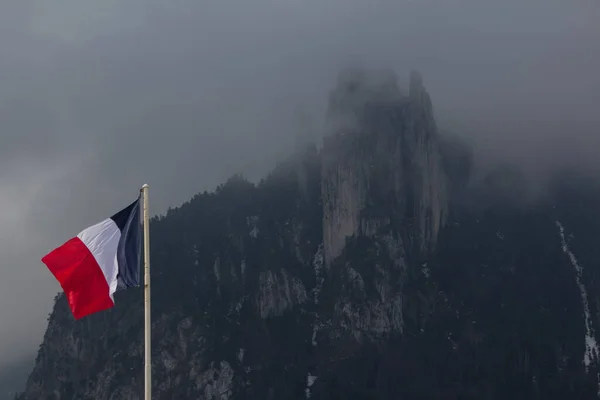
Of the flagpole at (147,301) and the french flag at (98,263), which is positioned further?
the french flag at (98,263)

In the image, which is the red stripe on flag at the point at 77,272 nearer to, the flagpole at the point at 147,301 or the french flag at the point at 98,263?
the french flag at the point at 98,263

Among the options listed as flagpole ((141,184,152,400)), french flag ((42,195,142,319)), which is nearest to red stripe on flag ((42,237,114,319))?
french flag ((42,195,142,319))

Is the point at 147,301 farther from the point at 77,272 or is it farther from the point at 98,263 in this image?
the point at 77,272

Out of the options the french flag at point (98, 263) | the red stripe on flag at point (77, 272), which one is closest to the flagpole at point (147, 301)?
the french flag at point (98, 263)

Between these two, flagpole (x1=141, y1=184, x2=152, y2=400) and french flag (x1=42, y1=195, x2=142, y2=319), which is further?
french flag (x1=42, y1=195, x2=142, y2=319)

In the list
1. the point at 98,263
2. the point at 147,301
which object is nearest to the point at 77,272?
the point at 98,263

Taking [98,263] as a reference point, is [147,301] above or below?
below

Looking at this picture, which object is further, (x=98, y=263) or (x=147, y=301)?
(x=98, y=263)

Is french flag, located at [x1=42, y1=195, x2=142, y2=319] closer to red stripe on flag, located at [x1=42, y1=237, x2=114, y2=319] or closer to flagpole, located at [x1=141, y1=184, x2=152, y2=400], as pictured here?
red stripe on flag, located at [x1=42, y1=237, x2=114, y2=319]

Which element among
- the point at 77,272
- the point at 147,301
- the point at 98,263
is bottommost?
the point at 147,301
